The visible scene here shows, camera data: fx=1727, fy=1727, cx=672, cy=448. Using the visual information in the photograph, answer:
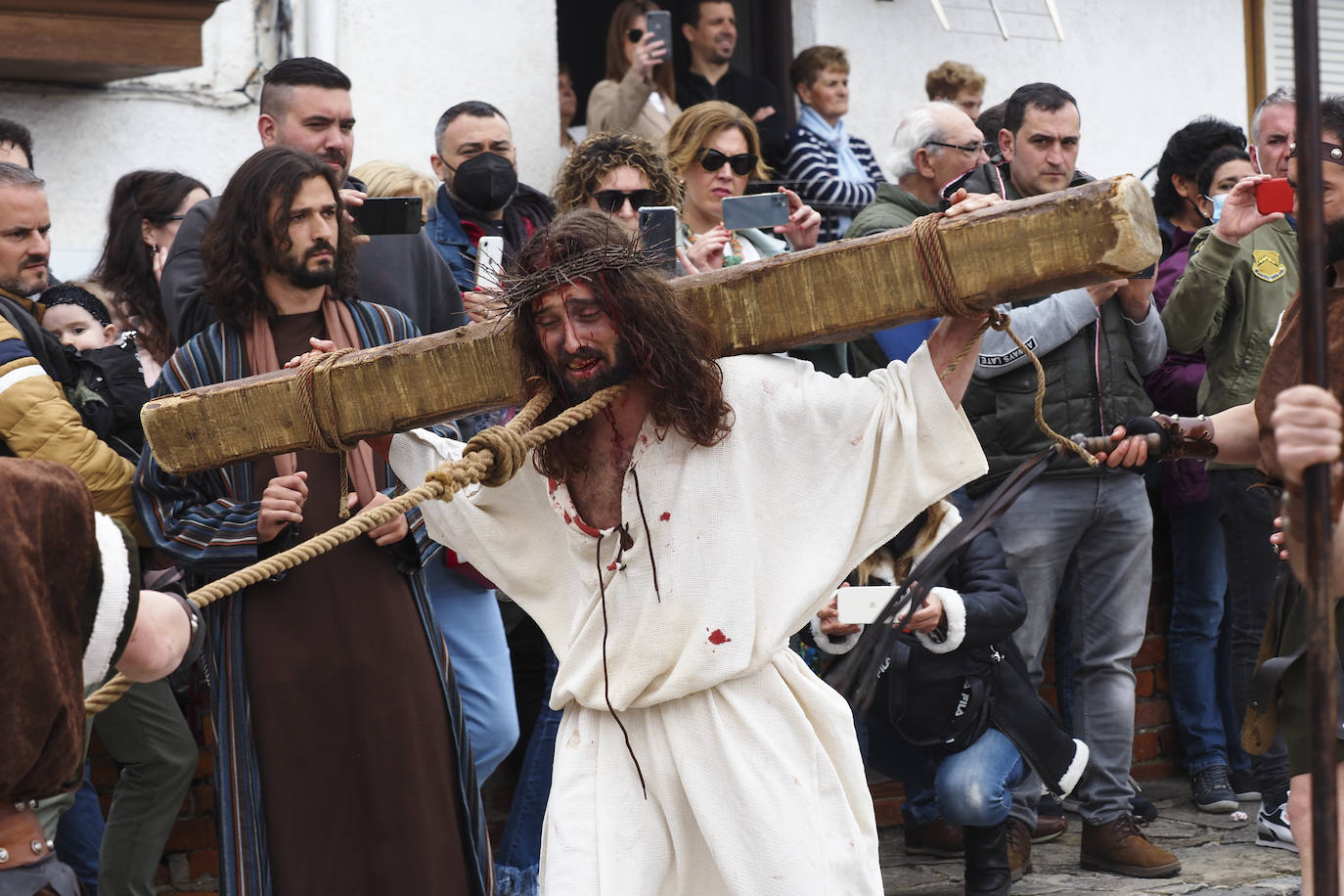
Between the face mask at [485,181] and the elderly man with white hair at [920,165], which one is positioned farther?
the elderly man with white hair at [920,165]

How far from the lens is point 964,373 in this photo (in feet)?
11.9

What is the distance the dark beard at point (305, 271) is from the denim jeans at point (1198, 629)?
12.4 feet

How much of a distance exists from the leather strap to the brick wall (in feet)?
5.98

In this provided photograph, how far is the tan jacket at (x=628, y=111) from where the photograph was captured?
724cm

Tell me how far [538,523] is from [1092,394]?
266 cm

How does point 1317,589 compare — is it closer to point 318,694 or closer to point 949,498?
point 318,694

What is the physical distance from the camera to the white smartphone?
5070mm

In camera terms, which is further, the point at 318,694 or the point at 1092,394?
the point at 1092,394

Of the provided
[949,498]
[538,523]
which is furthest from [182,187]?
[949,498]

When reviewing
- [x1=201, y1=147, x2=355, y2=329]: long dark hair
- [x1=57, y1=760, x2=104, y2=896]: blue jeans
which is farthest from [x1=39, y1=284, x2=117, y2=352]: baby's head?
[x1=57, y1=760, x2=104, y2=896]: blue jeans

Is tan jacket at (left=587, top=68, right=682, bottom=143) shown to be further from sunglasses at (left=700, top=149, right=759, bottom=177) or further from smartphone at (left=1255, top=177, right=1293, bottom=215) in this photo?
smartphone at (left=1255, top=177, right=1293, bottom=215)

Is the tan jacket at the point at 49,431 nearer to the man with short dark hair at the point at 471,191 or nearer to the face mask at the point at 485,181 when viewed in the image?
the man with short dark hair at the point at 471,191

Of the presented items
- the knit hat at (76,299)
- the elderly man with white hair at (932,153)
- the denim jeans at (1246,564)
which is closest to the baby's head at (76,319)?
the knit hat at (76,299)

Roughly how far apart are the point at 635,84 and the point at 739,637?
13.4ft
